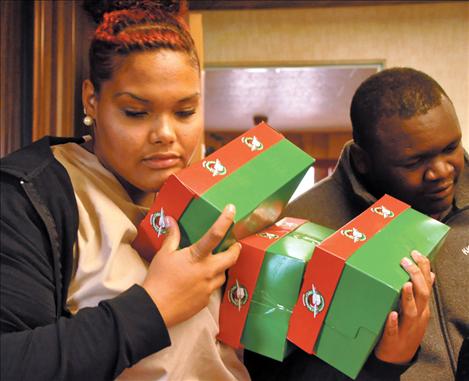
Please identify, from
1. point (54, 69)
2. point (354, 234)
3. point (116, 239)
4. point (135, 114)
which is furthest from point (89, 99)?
point (54, 69)

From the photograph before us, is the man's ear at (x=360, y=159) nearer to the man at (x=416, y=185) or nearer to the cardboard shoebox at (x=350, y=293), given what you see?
the man at (x=416, y=185)

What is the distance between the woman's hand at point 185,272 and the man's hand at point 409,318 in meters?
0.24

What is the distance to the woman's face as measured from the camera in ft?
Result: 2.84

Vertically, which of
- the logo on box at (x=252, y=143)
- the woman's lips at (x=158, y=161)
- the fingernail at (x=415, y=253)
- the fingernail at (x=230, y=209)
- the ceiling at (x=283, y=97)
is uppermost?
the logo on box at (x=252, y=143)

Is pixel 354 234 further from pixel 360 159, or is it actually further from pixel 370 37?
pixel 370 37

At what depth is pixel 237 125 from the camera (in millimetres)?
6832

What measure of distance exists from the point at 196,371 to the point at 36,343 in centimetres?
24

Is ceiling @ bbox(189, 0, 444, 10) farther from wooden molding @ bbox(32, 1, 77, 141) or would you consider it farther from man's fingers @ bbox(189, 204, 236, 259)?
man's fingers @ bbox(189, 204, 236, 259)

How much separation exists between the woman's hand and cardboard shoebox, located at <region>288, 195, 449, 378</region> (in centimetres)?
13

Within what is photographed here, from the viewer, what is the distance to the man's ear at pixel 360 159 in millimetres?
1208

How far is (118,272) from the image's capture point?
833mm

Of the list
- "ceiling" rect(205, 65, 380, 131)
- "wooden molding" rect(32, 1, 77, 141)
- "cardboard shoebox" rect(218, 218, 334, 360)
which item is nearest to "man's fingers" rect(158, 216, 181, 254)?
"cardboard shoebox" rect(218, 218, 334, 360)

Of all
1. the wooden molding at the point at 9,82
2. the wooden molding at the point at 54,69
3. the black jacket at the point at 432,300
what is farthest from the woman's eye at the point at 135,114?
the wooden molding at the point at 9,82

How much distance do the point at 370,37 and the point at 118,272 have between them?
2.67 metres
